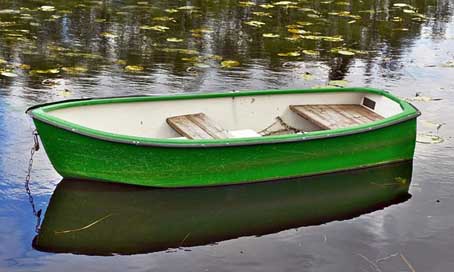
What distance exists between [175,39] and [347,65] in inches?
145

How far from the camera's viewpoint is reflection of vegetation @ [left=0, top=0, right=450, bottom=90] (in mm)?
14367

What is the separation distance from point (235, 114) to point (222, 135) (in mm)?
1034

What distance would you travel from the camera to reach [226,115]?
32.2 feet

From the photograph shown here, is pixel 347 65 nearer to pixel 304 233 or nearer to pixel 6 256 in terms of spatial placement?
pixel 304 233

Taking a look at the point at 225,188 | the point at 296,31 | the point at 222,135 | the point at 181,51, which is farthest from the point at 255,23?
the point at 225,188

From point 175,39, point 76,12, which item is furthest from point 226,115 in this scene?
point 76,12

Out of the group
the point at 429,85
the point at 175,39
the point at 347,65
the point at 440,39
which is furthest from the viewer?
the point at 440,39

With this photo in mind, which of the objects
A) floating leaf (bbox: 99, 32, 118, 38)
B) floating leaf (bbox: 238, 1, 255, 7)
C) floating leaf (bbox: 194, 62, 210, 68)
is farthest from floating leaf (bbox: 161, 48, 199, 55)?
floating leaf (bbox: 238, 1, 255, 7)

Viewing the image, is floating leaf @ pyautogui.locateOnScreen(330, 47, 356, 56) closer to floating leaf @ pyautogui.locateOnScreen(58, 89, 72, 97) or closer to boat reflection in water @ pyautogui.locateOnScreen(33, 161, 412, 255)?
floating leaf @ pyautogui.locateOnScreen(58, 89, 72, 97)

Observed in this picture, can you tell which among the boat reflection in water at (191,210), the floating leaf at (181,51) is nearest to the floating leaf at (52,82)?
the floating leaf at (181,51)

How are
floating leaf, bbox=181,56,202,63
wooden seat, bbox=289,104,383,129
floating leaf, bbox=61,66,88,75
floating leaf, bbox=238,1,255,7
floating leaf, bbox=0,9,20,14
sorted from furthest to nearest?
floating leaf, bbox=238,1,255,7 < floating leaf, bbox=0,9,20,14 < floating leaf, bbox=181,56,202,63 < floating leaf, bbox=61,66,88,75 < wooden seat, bbox=289,104,383,129

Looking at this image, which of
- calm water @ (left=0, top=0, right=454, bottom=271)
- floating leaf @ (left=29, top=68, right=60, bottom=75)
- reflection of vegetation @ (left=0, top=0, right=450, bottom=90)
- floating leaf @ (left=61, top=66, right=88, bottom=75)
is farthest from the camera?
reflection of vegetation @ (left=0, top=0, right=450, bottom=90)

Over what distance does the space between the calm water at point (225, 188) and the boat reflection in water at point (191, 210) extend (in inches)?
0.8

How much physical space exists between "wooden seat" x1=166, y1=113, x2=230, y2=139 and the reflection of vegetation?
4.52m
